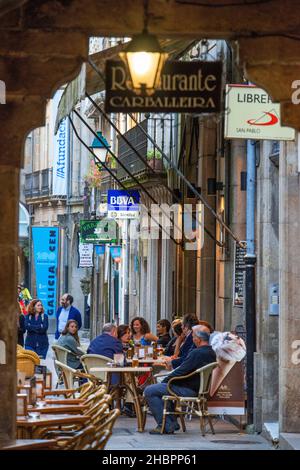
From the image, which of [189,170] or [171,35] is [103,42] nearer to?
[189,170]

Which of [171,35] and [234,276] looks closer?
[171,35]

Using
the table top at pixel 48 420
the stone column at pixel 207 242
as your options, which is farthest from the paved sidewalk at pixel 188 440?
the stone column at pixel 207 242

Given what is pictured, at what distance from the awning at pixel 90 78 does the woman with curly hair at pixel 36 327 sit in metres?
6.47

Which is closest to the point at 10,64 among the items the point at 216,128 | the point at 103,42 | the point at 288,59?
the point at 288,59

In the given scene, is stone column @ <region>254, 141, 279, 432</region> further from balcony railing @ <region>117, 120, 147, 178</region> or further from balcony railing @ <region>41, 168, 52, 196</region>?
balcony railing @ <region>41, 168, 52, 196</region>

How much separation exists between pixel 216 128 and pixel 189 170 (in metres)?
3.44

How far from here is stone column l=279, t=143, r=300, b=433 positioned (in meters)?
15.5

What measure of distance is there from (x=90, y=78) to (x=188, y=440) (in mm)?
5283

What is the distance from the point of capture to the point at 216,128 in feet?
78.6

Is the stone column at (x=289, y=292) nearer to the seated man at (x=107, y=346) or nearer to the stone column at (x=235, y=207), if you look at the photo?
the seated man at (x=107, y=346)

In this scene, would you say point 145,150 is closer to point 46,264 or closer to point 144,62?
point 46,264

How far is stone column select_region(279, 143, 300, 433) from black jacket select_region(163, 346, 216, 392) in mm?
1537

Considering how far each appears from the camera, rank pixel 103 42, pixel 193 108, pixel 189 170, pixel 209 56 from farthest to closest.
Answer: pixel 103 42 < pixel 189 170 < pixel 209 56 < pixel 193 108

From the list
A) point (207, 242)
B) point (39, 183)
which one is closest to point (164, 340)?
point (207, 242)
